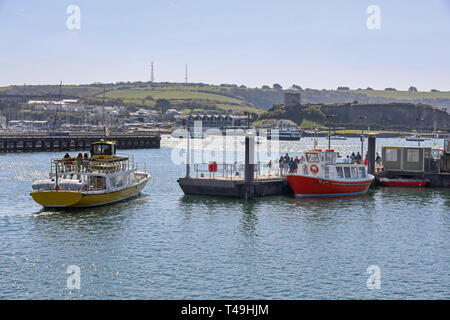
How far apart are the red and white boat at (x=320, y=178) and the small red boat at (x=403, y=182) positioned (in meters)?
10.7

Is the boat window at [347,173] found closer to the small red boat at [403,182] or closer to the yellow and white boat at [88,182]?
the small red boat at [403,182]

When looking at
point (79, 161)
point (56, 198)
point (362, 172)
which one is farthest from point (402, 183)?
point (56, 198)

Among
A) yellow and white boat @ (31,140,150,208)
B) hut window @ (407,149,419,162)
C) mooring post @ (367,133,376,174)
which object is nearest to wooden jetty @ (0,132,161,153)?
yellow and white boat @ (31,140,150,208)

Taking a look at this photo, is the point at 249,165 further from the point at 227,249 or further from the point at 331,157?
the point at 227,249

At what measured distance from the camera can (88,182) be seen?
163 feet

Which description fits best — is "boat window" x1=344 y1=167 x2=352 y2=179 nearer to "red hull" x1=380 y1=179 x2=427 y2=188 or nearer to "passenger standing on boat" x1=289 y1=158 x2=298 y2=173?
"passenger standing on boat" x1=289 y1=158 x2=298 y2=173

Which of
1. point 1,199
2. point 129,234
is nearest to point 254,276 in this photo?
point 129,234

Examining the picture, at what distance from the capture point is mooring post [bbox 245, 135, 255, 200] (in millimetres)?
51438

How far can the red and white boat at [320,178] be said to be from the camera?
56938 mm

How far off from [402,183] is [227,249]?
38604mm

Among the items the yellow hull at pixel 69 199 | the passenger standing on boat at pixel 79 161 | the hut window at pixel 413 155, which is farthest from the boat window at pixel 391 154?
the passenger standing on boat at pixel 79 161
